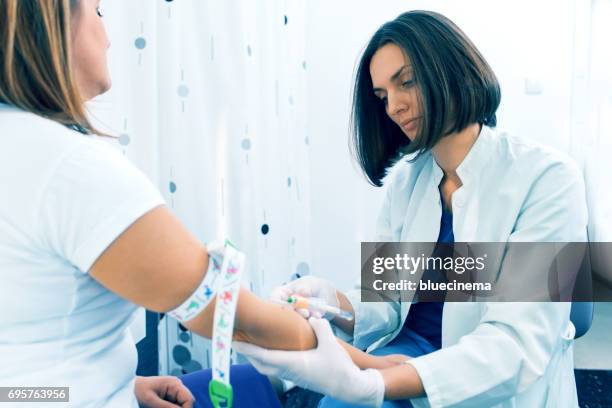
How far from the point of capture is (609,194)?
2.21 m

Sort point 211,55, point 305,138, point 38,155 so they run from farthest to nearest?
point 305,138 → point 211,55 → point 38,155

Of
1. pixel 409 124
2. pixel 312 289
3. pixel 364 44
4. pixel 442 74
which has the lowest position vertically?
pixel 312 289

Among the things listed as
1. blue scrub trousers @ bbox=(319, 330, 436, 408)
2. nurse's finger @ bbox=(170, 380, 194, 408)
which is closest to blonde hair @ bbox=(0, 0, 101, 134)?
nurse's finger @ bbox=(170, 380, 194, 408)

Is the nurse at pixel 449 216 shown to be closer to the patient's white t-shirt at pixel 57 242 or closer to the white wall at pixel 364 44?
the patient's white t-shirt at pixel 57 242

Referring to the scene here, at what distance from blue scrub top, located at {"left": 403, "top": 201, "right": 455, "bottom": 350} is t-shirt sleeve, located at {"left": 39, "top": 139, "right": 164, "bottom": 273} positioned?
0.75m

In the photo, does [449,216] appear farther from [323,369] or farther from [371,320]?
[323,369]

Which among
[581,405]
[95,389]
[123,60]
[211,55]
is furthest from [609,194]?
[95,389]

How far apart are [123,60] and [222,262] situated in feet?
3.74

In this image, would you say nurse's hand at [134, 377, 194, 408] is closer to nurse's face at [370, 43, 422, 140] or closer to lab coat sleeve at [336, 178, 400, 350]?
lab coat sleeve at [336, 178, 400, 350]

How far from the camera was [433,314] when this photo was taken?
1.09 m

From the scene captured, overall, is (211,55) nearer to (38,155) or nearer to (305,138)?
(305,138)

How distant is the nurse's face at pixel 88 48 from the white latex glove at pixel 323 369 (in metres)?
0.44

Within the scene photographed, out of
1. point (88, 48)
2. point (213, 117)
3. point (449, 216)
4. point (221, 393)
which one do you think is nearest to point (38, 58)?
point (88, 48)

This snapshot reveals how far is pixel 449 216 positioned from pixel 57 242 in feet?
2.72
